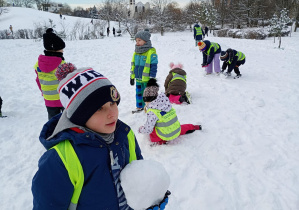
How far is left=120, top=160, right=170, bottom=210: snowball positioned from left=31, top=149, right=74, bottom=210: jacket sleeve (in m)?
0.33

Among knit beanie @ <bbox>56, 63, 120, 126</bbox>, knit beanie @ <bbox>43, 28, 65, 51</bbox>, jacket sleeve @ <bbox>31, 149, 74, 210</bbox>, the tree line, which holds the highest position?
the tree line

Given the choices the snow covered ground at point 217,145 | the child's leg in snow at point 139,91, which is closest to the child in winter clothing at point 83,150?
the snow covered ground at point 217,145

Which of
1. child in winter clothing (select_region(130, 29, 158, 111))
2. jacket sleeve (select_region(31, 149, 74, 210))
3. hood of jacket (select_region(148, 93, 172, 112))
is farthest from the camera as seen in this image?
child in winter clothing (select_region(130, 29, 158, 111))

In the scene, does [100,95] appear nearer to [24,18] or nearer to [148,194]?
[148,194]

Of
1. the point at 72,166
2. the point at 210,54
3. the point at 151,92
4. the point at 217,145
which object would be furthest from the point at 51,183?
the point at 210,54

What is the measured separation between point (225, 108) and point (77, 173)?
4.21 m

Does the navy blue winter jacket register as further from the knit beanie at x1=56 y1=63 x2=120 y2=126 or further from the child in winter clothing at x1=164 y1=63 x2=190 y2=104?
the child in winter clothing at x1=164 y1=63 x2=190 y2=104

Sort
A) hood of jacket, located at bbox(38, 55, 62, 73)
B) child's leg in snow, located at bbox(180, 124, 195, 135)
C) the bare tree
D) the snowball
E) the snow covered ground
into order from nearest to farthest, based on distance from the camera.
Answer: the snowball < the snow covered ground < hood of jacket, located at bbox(38, 55, 62, 73) < child's leg in snow, located at bbox(180, 124, 195, 135) < the bare tree

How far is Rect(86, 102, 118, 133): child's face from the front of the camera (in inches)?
45.4

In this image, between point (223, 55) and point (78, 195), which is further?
point (223, 55)

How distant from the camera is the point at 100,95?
3.76ft

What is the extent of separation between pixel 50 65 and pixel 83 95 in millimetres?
2129

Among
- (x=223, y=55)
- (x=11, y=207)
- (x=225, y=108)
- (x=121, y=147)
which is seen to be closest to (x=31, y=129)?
(x=11, y=207)

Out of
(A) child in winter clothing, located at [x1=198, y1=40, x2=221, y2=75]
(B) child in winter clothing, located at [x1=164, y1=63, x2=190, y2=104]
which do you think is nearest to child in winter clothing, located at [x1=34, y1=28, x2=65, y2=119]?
(B) child in winter clothing, located at [x1=164, y1=63, x2=190, y2=104]
